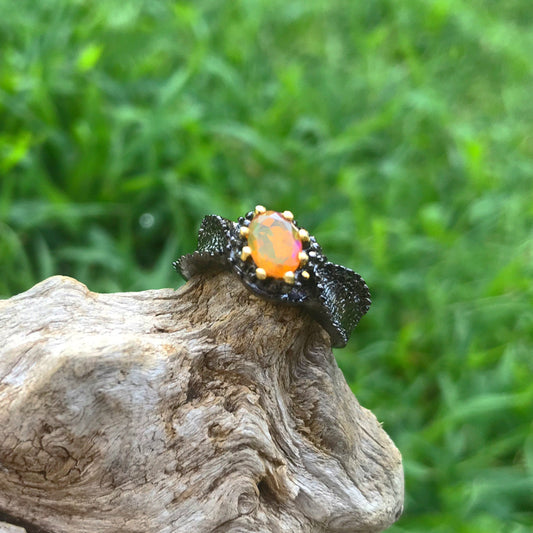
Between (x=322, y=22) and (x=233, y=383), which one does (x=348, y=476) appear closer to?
(x=233, y=383)

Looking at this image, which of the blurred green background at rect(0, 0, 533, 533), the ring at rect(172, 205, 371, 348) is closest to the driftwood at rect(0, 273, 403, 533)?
the ring at rect(172, 205, 371, 348)

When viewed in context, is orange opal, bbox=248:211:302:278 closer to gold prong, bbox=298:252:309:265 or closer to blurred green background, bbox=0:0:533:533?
gold prong, bbox=298:252:309:265

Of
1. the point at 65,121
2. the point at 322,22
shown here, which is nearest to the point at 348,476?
the point at 65,121

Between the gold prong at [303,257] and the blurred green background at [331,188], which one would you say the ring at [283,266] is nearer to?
the gold prong at [303,257]

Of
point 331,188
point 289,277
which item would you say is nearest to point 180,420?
point 289,277

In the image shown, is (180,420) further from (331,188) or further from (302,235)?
(331,188)
